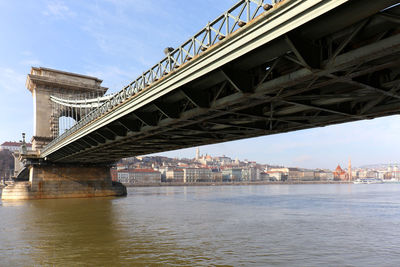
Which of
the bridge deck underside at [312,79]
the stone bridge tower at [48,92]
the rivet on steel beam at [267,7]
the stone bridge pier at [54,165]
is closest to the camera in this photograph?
the bridge deck underside at [312,79]

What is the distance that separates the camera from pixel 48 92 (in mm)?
58500

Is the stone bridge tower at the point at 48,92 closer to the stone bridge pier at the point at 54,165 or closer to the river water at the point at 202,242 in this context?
the stone bridge pier at the point at 54,165

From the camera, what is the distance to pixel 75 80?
61.6m

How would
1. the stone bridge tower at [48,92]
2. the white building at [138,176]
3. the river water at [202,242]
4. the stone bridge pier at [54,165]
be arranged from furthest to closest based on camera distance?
the white building at [138,176], the stone bridge tower at [48,92], the stone bridge pier at [54,165], the river water at [202,242]

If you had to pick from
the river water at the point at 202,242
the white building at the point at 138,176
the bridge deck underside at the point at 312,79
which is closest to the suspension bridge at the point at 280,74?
the bridge deck underside at the point at 312,79

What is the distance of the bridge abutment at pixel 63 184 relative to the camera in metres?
47.6

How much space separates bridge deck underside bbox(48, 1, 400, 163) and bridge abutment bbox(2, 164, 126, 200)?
3449cm

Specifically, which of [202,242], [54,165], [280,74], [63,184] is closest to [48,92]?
[54,165]

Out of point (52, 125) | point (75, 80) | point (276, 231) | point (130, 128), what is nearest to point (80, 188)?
point (52, 125)

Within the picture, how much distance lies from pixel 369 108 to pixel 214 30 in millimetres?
7083

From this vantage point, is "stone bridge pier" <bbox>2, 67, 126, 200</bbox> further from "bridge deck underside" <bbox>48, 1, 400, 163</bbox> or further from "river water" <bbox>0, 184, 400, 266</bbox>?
"bridge deck underside" <bbox>48, 1, 400, 163</bbox>

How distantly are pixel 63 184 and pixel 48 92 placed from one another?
57.6 feet

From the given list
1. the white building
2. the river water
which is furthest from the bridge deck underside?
the white building

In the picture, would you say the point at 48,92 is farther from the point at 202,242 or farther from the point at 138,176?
the point at 138,176
